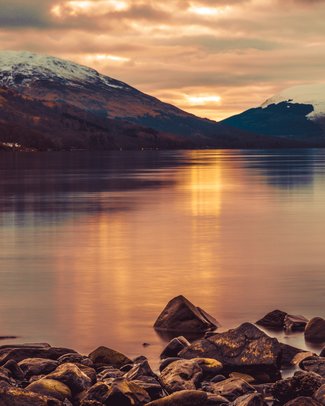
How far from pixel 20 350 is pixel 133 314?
Result: 20.2ft

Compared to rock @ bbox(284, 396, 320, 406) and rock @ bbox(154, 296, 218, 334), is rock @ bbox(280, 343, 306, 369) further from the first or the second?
rock @ bbox(284, 396, 320, 406)

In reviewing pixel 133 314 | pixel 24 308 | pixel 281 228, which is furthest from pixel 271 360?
pixel 281 228

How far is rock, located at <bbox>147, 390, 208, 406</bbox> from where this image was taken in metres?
16.3

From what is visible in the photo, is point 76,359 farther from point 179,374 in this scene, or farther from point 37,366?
point 179,374

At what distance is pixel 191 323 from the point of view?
79.1 feet

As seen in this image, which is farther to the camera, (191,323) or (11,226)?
(11,226)

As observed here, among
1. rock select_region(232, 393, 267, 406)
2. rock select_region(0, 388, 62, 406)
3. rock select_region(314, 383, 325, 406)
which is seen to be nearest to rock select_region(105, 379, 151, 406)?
rock select_region(0, 388, 62, 406)

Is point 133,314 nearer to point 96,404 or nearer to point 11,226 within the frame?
point 96,404

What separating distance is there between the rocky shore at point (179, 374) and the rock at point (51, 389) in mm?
19

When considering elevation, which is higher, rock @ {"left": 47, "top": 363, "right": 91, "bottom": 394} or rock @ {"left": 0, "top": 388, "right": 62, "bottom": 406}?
rock @ {"left": 0, "top": 388, "right": 62, "bottom": 406}

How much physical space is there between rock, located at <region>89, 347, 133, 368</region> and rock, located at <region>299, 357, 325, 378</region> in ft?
12.4

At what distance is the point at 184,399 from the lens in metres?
16.4

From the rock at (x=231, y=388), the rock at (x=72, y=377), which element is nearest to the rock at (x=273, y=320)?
the rock at (x=231, y=388)

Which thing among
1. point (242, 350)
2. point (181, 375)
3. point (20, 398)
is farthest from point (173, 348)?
point (20, 398)
